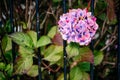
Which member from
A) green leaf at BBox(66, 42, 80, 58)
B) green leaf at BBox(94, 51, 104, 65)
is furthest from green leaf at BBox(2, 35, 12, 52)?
green leaf at BBox(94, 51, 104, 65)

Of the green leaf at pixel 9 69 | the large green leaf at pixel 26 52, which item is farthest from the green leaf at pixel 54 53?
the green leaf at pixel 9 69

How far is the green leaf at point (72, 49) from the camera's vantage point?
175 cm

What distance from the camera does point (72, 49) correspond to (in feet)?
5.76

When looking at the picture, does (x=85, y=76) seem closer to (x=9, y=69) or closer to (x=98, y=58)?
(x=98, y=58)

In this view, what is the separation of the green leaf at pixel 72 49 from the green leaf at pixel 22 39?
0.71 feet

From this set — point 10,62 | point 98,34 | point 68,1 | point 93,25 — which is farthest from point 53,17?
point 93,25

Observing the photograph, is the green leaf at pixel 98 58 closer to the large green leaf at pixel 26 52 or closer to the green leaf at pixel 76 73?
the green leaf at pixel 76 73

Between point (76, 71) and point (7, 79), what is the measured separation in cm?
42

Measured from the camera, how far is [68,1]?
2230 millimetres

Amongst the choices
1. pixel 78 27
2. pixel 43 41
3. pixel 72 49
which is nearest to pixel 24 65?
pixel 43 41

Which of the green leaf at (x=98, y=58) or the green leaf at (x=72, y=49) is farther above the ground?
the green leaf at (x=72, y=49)

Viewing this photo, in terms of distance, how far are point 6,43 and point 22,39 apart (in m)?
0.20

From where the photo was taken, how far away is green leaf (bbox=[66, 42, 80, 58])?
68.9 inches

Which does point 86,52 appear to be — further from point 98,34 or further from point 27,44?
point 98,34
